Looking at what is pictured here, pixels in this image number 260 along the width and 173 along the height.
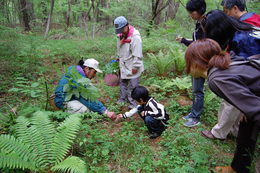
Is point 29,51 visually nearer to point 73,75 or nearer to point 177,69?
point 73,75

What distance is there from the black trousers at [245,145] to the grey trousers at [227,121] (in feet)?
2.24

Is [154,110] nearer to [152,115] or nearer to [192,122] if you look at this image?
[152,115]

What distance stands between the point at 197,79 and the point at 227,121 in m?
0.85

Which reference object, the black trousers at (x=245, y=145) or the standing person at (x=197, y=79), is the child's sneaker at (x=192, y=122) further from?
the black trousers at (x=245, y=145)

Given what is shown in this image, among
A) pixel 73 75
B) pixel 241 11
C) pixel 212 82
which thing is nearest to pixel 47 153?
pixel 73 75

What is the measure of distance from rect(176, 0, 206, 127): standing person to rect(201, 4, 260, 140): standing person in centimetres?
31

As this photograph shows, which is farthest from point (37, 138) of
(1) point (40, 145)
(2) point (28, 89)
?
(2) point (28, 89)

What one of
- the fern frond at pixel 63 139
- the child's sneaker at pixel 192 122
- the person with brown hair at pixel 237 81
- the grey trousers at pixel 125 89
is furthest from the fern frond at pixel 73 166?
the grey trousers at pixel 125 89

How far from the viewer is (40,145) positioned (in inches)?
98.1

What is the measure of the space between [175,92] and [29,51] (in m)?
4.93

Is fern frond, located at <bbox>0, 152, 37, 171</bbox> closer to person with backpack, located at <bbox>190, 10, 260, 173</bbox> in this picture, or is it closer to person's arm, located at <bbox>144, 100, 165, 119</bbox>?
person's arm, located at <bbox>144, 100, 165, 119</bbox>

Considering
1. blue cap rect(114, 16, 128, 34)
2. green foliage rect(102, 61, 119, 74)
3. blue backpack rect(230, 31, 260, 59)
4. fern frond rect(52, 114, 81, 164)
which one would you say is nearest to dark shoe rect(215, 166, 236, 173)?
blue backpack rect(230, 31, 260, 59)

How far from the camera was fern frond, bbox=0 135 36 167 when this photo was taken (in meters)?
2.27

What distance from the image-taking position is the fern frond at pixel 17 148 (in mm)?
2266
